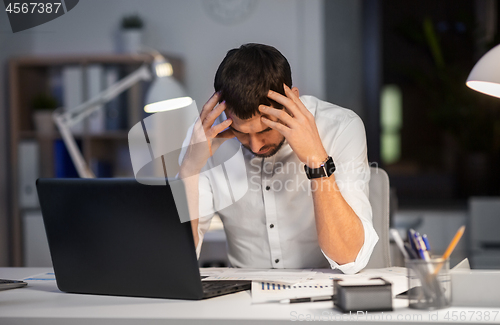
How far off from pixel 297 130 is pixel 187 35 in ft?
7.58

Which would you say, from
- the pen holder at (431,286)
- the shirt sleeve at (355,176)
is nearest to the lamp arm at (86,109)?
the shirt sleeve at (355,176)

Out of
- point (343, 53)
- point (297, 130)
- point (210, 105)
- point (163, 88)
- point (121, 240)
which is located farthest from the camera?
point (343, 53)

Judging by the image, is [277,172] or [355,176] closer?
[355,176]

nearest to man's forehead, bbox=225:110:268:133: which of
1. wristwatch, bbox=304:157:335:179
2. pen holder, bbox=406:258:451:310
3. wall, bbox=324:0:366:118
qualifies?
wristwatch, bbox=304:157:335:179

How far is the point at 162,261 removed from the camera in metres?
0.96

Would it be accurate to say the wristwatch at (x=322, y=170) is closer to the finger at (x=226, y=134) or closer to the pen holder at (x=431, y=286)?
the finger at (x=226, y=134)

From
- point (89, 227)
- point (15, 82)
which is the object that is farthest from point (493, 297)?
point (15, 82)

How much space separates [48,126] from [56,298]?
2408 millimetres

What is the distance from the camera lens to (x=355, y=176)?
1.39 metres

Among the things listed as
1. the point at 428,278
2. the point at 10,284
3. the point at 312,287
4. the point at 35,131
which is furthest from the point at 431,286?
the point at 35,131

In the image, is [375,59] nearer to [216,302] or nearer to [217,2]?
[217,2]

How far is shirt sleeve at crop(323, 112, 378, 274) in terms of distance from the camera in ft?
4.14

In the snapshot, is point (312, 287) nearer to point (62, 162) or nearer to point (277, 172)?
point (277, 172)

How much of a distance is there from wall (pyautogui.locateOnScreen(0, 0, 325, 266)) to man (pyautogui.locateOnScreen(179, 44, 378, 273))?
1.71 meters
